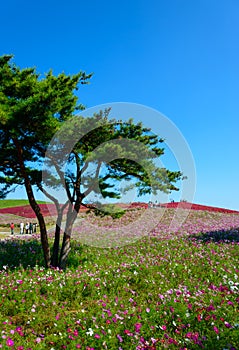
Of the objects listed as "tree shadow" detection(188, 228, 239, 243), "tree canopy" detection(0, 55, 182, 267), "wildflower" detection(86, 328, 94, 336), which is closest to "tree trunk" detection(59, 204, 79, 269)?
"tree canopy" detection(0, 55, 182, 267)

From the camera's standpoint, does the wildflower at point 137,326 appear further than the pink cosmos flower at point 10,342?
Yes

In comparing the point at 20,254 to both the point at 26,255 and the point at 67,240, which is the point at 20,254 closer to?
the point at 26,255

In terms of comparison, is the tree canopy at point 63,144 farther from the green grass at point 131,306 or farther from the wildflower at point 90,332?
the wildflower at point 90,332

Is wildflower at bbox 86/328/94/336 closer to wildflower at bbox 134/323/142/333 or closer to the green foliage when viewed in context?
wildflower at bbox 134/323/142/333

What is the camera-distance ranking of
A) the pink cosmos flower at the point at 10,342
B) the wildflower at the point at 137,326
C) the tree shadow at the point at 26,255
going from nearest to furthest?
the pink cosmos flower at the point at 10,342 < the wildflower at the point at 137,326 < the tree shadow at the point at 26,255

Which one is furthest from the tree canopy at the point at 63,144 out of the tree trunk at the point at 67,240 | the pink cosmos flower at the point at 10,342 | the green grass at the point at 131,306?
the pink cosmos flower at the point at 10,342

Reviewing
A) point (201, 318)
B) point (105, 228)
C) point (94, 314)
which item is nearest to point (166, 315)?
point (201, 318)

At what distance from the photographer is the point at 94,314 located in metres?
6.31

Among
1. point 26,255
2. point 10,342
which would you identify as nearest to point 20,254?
point 26,255

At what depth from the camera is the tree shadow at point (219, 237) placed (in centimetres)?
1527

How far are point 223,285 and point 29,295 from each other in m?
5.09

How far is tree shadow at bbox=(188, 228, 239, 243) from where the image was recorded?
15.3 meters

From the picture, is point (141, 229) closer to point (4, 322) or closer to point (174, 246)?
point (174, 246)

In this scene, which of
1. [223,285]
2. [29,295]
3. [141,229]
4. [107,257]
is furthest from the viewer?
[141,229]
